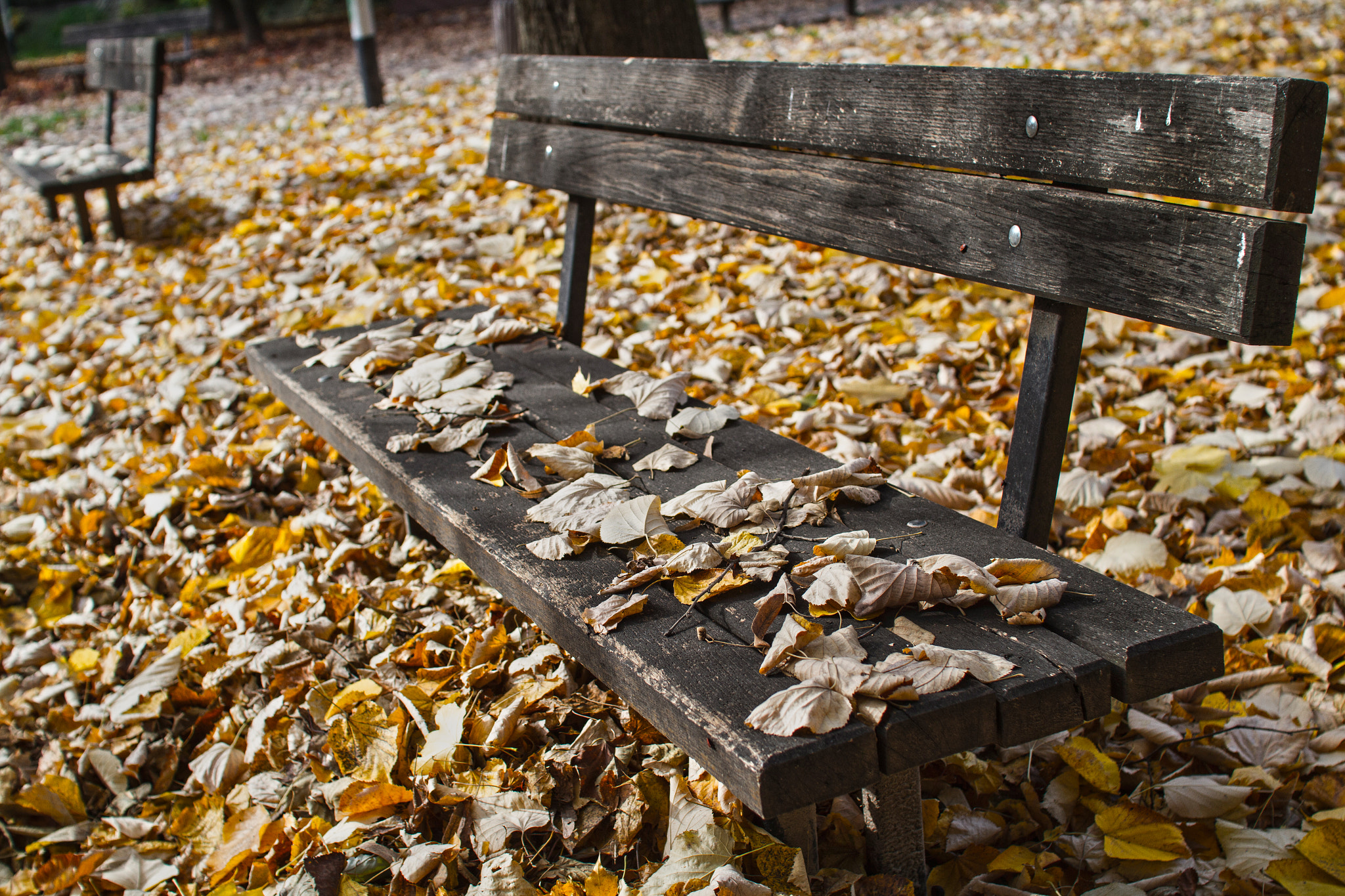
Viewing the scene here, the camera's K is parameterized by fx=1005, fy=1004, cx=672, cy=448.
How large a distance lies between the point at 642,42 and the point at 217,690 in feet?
10.7

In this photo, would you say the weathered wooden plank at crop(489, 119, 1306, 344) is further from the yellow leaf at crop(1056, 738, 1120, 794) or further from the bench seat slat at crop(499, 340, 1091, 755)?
the yellow leaf at crop(1056, 738, 1120, 794)

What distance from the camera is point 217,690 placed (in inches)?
79.0

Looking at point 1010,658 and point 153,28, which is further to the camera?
point 153,28

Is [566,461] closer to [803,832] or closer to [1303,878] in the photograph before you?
[803,832]

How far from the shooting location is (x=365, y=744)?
1.71 m

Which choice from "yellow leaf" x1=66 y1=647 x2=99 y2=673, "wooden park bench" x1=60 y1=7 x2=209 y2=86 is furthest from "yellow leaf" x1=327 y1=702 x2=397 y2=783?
"wooden park bench" x1=60 y1=7 x2=209 y2=86

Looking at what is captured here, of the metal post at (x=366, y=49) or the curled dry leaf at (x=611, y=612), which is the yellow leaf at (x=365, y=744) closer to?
the curled dry leaf at (x=611, y=612)

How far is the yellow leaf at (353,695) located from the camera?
1828 millimetres

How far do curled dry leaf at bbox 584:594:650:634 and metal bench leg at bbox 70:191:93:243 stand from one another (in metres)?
5.08

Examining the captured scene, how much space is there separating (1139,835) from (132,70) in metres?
6.28

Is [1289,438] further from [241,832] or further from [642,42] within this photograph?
[642,42]

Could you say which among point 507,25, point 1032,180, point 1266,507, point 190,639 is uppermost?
point 507,25

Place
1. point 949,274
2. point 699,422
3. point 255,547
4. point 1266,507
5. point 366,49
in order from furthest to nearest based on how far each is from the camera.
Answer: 1. point 366,49
2. point 255,547
3. point 1266,507
4. point 699,422
5. point 949,274

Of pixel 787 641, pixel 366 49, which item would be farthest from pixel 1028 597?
A: pixel 366 49
